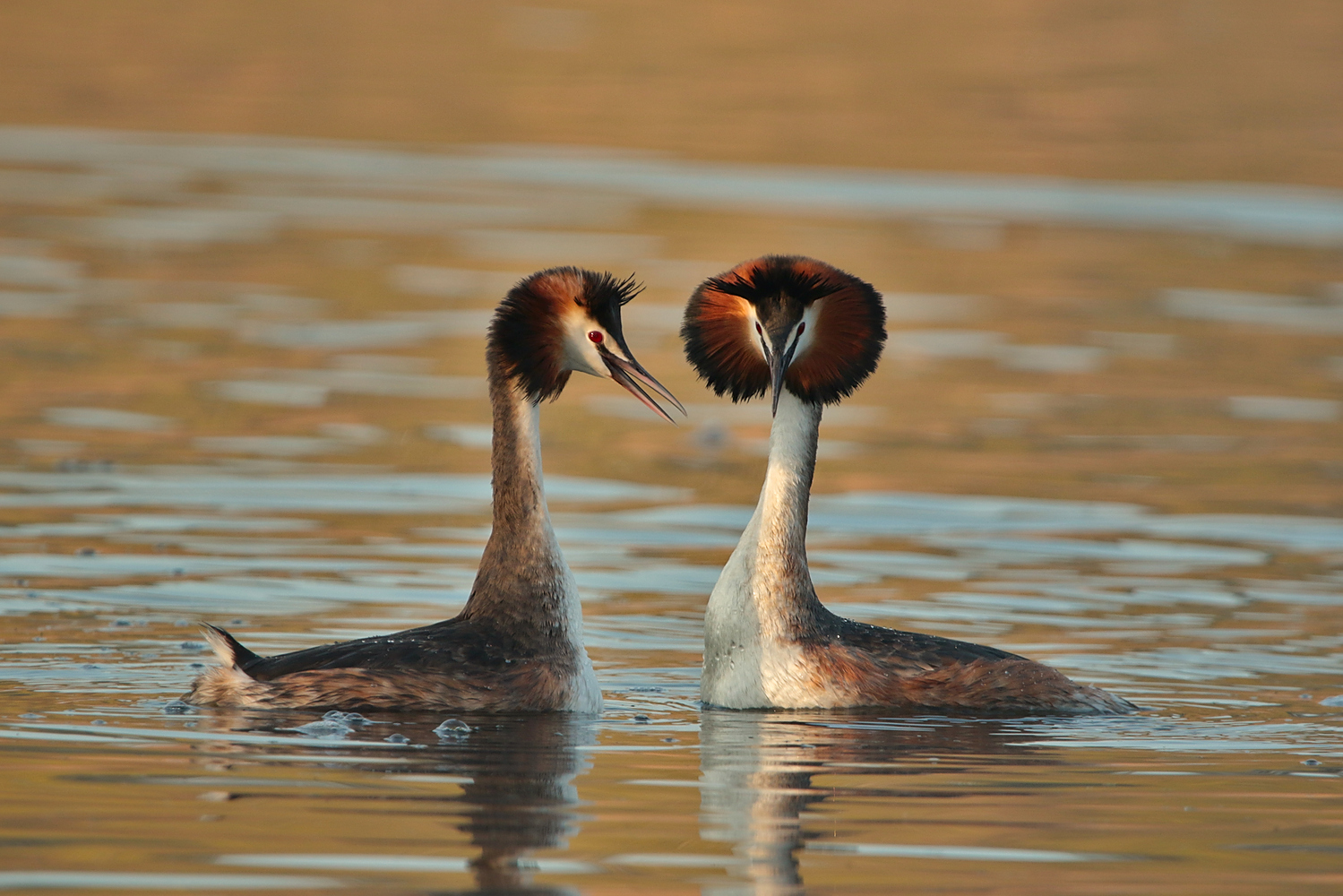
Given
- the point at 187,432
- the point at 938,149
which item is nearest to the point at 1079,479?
the point at 187,432

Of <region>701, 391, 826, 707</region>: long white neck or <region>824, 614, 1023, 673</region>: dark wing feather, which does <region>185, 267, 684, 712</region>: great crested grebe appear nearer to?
<region>701, 391, 826, 707</region>: long white neck

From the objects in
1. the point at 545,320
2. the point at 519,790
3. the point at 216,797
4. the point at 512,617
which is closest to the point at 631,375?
the point at 545,320

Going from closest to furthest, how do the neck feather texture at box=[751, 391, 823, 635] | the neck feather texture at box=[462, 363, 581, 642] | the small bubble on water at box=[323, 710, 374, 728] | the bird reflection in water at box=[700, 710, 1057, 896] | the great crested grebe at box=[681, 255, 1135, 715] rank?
the bird reflection in water at box=[700, 710, 1057, 896] → the small bubble on water at box=[323, 710, 374, 728] → the neck feather texture at box=[462, 363, 581, 642] → the great crested grebe at box=[681, 255, 1135, 715] → the neck feather texture at box=[751, 391, 823, 635]

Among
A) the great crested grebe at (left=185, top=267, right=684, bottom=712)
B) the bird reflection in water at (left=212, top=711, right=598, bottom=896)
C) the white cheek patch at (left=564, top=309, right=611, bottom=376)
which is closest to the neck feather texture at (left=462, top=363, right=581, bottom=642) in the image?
the great crested grebe at (left=185, top=267, right=684, bottom=712)

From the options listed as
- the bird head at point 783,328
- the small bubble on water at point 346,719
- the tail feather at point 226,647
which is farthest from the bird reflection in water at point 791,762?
the tail feather at point 226,647

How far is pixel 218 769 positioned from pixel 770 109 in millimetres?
36252

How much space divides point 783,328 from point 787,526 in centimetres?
96

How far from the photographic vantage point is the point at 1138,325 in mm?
24672

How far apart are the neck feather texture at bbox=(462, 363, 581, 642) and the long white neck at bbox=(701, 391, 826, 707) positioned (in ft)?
2.44

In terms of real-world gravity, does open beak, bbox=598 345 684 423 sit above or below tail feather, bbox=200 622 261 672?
above

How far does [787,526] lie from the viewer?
448 inches

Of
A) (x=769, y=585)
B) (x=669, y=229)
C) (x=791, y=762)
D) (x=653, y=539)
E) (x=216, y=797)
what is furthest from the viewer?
(x=669, y=229)

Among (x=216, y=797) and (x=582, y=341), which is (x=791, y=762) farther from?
(x=216, y=797)

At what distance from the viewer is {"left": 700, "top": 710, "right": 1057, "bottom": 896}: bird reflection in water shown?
27.1ft
